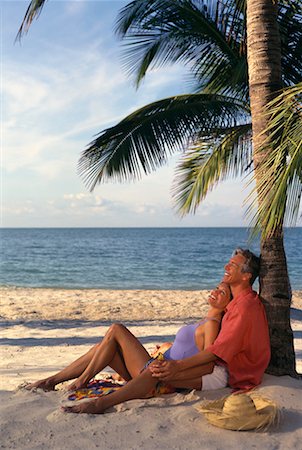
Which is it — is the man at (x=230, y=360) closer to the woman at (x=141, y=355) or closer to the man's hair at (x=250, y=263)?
the woman at (x=141, y=355)

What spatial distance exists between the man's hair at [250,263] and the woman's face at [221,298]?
0.22 metres

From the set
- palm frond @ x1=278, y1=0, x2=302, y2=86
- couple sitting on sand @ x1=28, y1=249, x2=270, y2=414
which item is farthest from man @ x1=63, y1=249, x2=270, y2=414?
palm frond @ x1=278, y1=0, x2=302, y2=86

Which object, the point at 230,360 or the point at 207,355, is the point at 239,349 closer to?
the point at 230,360

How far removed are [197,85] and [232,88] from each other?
0.85 meters

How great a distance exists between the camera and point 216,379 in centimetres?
385

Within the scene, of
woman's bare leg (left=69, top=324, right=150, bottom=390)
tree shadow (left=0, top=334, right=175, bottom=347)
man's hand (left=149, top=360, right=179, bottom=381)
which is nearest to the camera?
man's hand (left=149, top=360, right=179, bottom=381)

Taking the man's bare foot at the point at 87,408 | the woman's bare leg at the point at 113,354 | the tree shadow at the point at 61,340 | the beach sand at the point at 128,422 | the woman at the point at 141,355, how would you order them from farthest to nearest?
1. the tree shadow at the point at 61,340
2. the woman's bare leg at the point at 113,354
3. the woman at the point at 141,355
4. the man's bare foot at the point at 87,408
5. the beach sand at the point at 128,422

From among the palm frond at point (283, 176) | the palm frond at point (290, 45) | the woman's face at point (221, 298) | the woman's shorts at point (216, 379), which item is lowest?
the woman's shorts at point (216, 379)

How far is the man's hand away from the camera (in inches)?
144

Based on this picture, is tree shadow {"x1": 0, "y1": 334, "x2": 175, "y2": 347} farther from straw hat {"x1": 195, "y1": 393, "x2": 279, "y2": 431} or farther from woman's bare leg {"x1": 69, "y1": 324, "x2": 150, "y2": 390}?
straw hat {"x1": 195, "y1": 393, "x2": 279, "y2": 431}

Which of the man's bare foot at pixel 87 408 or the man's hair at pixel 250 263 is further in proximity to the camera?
the man's hair at pixel 250 263

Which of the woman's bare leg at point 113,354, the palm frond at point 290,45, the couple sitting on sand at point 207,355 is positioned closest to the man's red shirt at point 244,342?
the couple sitting on sand at point 207,355

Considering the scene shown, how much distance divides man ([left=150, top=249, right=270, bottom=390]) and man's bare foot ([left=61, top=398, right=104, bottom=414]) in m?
0.46

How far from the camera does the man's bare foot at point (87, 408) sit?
3477 mm
